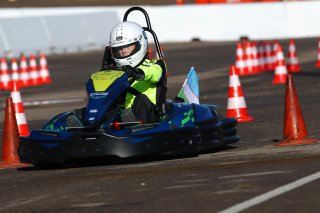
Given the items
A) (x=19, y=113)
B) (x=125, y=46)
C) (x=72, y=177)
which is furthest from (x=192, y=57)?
(x=72, y=177)

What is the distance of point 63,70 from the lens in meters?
32.8

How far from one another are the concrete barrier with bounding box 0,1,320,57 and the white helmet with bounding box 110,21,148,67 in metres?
25.7

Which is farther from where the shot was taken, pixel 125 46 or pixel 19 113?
pixel 19 113

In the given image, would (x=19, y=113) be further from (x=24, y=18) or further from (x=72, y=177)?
(x=24, y=18)

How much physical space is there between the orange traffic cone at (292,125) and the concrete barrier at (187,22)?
2640 cm

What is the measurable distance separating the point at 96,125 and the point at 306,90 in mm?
10452

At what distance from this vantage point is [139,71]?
12305 mm

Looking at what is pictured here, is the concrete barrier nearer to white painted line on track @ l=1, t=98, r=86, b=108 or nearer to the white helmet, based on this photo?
white painted line on track @ l=1, t=98, r=86, b=108

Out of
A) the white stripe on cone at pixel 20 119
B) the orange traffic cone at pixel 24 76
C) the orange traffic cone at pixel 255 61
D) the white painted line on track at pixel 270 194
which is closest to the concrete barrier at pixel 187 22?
the orange traffic cone at pixel 24 76

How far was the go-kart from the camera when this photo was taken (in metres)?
11.2

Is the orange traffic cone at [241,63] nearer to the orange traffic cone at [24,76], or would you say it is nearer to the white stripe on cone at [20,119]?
the orange traffic cone at [24,76]

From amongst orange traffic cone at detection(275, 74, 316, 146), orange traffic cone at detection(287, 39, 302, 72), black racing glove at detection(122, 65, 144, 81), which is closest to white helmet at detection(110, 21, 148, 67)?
black racing glove at detection(122, 65, 144, 81)

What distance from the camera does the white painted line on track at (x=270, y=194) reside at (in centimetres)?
823

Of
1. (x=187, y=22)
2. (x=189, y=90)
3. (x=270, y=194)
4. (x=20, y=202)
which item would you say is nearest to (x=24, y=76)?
(x=187, y=22)
